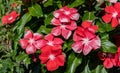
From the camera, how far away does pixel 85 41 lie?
3463 millimetres

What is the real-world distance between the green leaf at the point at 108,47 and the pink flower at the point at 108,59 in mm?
104

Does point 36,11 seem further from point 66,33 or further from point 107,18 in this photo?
point 107,18

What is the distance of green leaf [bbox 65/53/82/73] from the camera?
3631mm

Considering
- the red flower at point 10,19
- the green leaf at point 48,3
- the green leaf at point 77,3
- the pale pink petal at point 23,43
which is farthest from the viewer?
the red flower at point 10,19

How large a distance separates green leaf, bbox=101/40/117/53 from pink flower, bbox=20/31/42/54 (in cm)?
54

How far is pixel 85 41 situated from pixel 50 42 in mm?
299

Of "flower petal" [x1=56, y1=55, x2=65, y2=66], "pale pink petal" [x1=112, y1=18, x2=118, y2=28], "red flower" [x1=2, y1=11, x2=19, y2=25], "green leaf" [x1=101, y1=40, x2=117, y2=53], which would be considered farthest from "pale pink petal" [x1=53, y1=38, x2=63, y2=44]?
"red flower" [x1=2, y1=11, x2=19, y2=25]

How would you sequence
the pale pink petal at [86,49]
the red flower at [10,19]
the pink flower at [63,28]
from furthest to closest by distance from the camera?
the red flower at [10,19]
the pink flower at [63,28]
the pale pink petal at [86,49]

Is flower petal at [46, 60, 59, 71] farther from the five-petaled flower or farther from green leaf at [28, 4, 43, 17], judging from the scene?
green leaf at [28, 4, 43, 17]

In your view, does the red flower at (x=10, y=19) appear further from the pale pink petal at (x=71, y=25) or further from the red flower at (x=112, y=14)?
the red flower at (x=112, y=14)

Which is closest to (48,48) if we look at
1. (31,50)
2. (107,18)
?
(31,50)

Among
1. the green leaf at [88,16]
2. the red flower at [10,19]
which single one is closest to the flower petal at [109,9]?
the green leaf at [88,16]

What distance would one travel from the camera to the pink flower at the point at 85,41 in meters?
3.44

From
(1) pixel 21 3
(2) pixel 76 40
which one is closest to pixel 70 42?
(2) pixel 76 40
